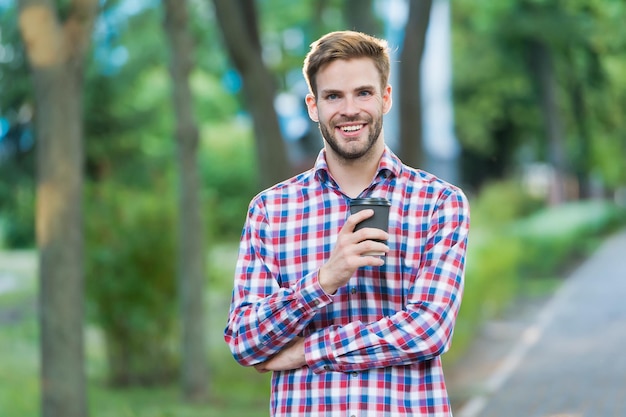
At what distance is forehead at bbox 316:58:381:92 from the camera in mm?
2854

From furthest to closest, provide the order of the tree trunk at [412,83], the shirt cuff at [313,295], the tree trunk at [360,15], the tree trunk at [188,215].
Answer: the tree trunk at [360,15] → the tree trunk at [188,215] → the tree trunk at [412,83] → the shirt cuff at [313,295]

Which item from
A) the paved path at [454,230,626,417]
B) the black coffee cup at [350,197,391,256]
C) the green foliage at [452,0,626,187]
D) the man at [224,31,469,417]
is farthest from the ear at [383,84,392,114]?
the green foliage at [452,0,626,187]

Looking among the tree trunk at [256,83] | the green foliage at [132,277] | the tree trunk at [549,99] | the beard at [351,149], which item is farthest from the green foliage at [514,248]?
the beard at [351,149]

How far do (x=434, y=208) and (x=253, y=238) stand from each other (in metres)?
0.51

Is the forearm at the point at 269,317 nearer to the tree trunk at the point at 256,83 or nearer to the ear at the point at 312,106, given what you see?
the ear at the point at 312,106

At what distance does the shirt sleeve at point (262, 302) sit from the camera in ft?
9.06

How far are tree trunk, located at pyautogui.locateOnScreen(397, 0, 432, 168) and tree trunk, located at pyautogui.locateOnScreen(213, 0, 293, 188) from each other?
1300 mm

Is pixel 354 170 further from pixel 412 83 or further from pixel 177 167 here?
pixel 177 167

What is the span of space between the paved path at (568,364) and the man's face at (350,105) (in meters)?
3.27

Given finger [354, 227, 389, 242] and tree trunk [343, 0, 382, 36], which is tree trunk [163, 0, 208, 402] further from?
finger [354, 227, 389, 242]

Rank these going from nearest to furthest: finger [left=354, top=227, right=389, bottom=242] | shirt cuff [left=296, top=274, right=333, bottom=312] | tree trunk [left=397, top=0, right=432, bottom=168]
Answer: finger [left=354, top=227, right=389, bottom=242] < shirt cuff [left=296, top=274, right=333, bottom=312] < tree trunk [left=397, top=0, right=432, bottom=168]

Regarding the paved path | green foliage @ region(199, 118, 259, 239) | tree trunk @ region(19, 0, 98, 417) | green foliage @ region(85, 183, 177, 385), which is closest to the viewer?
tree trunk @ region(19, 0, 98, 417)

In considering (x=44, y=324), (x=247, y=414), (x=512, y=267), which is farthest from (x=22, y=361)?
(x=44, y=324)

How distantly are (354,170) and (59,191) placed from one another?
4.91 meters
